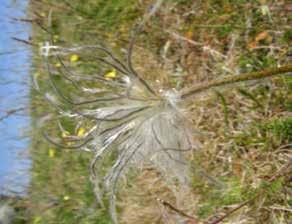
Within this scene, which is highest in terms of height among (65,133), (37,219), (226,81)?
(226,81)

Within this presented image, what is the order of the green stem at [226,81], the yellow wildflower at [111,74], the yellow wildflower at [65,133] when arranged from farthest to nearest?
1. the yellow wildflower at [65,133]
2. the yellow wildflower at [111,74]
3. the green stem at [226,81]

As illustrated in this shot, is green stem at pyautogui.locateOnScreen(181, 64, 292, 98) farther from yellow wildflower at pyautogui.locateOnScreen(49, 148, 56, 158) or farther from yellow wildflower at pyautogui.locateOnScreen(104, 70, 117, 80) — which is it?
yellow wildflower at pyautogui.locateOnScreen(49, 148, 56, 158)

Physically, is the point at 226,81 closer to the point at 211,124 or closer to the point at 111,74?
the point at 211,124

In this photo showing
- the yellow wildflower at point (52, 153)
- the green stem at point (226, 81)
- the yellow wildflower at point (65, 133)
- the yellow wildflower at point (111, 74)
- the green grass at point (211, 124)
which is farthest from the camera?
the yellow wildflower at point (52, 153)

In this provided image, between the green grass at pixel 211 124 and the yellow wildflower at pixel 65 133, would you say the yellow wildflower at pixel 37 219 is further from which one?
the yellow wildflower at pixel 65 133

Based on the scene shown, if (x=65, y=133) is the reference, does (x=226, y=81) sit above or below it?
above

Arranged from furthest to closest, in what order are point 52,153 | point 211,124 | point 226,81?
point 52,153 → point 211,124 → point 226,81

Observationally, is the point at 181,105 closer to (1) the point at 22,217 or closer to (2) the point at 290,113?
(2) the point at 290,113

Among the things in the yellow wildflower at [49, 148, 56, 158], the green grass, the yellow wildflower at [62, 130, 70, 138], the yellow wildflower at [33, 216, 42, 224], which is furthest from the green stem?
the yellow wildflower at [33, 216, 42, 224]

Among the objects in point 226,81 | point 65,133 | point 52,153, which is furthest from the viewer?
point 52,153

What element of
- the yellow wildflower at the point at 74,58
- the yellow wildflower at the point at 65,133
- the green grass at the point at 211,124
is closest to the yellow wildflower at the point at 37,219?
the green grass at the point at 211,124

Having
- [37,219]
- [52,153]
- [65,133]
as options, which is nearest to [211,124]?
[65,133]
